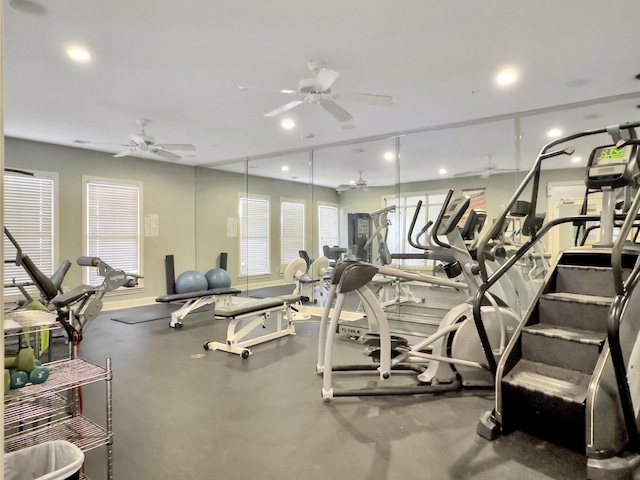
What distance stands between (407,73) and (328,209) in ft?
18.1

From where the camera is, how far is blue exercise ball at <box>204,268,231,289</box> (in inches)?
297

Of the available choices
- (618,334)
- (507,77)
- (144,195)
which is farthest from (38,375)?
(144,195)

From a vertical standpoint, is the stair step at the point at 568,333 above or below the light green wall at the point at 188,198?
below

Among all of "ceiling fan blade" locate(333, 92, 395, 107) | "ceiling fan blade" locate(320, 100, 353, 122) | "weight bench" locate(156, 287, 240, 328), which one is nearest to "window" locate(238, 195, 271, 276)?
"weight bench" locate(156, 287, 240, 328)

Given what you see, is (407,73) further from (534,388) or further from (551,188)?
(551,188)

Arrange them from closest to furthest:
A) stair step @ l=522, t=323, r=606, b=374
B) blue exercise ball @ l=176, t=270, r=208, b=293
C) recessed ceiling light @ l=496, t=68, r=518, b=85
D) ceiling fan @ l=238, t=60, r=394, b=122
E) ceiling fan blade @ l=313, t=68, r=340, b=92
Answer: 1. stair step @ l=522, t=323, r=606, b=374
2. ceiling fan blade @ l=313, t=68, r=340, b=92
3. ceiling fan @ l=238, t=60, r=394, b=122
4. recessed ceiling light @ l=496, t=68, r=518, b=85
5. blue exercise ball @ l=176, t=270, r=208, b=293

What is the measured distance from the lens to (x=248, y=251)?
28.1 feet

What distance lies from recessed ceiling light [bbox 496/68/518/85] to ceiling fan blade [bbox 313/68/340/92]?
1653 millimetres

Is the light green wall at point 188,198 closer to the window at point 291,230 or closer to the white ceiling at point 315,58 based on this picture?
the window at point 291,230

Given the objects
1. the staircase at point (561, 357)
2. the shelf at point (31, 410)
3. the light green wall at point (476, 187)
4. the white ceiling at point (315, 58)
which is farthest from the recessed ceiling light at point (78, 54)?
the light green wall at point (476, 187)

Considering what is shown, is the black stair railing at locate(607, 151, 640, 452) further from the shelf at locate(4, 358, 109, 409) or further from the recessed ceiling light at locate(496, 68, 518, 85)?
the shelf at locate(4, 358, 109, 409)

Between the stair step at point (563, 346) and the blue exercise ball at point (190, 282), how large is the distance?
5876mm

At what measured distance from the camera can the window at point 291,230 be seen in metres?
8.95

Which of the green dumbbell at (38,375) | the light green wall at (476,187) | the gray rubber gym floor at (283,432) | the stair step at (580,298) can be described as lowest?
the gray rubber gym floor at (283,432)
